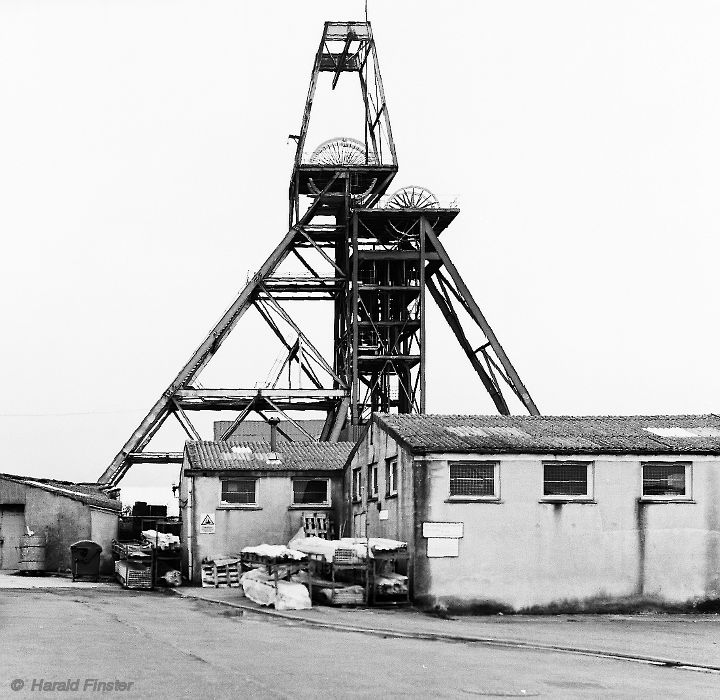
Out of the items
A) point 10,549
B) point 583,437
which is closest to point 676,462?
point 583,437

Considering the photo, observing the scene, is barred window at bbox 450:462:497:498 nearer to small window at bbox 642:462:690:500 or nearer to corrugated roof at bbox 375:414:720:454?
corrugated roof at bbox 375:414:720:454

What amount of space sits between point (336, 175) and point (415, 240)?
547 centimetres

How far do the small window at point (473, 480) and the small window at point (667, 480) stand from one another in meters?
3.85

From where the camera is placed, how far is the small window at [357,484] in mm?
38059

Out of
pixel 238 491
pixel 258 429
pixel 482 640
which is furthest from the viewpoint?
pixel 258 429

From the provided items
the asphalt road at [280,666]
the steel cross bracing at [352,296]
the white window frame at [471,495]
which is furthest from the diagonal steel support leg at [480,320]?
the asphalt road at [280,666]

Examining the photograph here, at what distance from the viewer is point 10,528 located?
168 feet

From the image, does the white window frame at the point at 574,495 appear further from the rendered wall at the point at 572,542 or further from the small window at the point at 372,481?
the small window at the point at 372,481

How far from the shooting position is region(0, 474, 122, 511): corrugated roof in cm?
5028

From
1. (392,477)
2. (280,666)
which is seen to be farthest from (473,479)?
(280,666)

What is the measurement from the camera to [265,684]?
48.2 feet

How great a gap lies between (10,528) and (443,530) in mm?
27295

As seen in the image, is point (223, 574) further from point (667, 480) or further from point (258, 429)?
point (258, 429)

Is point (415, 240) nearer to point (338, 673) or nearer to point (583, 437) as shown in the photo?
point (583, 437)
